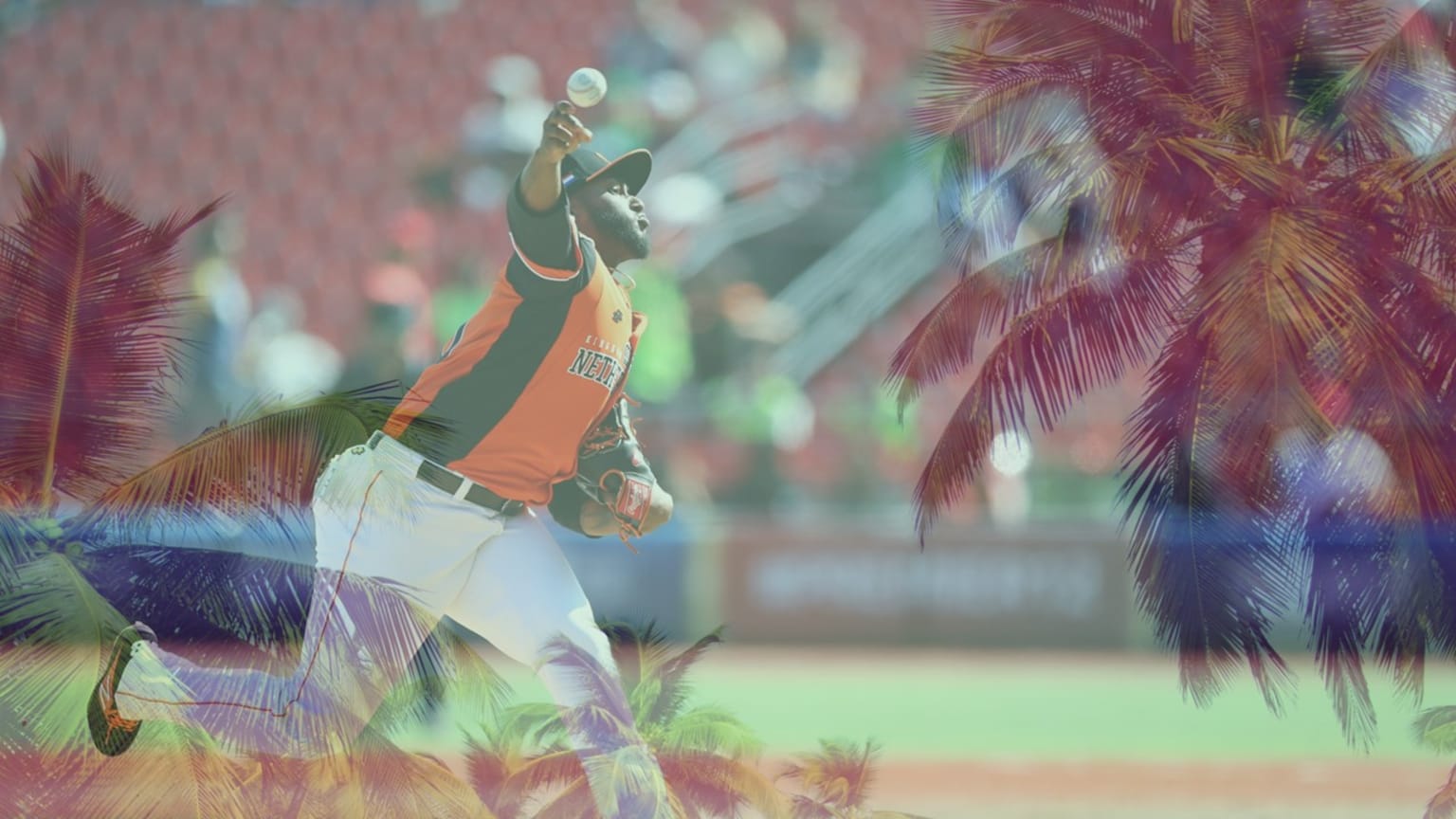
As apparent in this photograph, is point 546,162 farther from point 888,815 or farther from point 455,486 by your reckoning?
point 888,815

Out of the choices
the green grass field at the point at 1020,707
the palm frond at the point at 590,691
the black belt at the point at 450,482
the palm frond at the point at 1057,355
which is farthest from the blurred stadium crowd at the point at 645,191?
the palm frond at the point at 590,691

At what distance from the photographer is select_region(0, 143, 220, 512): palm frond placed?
5.29 metres

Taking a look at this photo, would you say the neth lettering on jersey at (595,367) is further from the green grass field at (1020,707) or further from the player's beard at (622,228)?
the green grass field at (1020,707)

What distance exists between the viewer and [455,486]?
5.30 m

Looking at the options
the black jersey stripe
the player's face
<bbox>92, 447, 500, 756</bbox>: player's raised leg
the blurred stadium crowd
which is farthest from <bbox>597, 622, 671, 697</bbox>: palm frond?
the blurred stadium crowd

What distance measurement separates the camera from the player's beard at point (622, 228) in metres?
5.55

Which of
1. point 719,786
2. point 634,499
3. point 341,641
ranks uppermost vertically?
point 634,499

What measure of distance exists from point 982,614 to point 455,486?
32.7 feet

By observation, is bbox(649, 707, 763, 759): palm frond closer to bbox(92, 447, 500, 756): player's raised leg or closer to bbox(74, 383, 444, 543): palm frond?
bbox(92, 447, 500, 756): player's raised leg

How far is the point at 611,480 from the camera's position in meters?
5.58

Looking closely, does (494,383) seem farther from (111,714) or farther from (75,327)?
(111,714)

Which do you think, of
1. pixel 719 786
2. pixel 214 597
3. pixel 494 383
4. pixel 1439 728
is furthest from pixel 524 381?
pixel 1439 728
